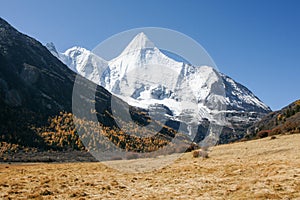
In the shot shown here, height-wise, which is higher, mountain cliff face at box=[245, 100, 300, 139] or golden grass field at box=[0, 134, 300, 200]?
mountain cliff face at box=[245, 100, 300, 139]

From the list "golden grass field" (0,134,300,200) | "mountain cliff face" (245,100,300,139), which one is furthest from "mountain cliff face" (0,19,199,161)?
"golden grass field" (0,134,300,200)

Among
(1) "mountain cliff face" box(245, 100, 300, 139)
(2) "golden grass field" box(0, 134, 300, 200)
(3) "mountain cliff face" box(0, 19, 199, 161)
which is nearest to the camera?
(2) "golden grass field" box(0, 134, 300, 200)

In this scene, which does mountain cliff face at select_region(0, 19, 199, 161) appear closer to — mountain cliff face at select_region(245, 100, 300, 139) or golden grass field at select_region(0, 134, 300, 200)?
mountain cliff face at select_region(245, 100, 300, 139)

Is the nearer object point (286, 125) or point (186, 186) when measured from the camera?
point (186, 186)

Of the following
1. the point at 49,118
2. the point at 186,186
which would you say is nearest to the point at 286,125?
the point at 186,186

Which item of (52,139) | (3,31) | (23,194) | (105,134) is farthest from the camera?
(3,31)

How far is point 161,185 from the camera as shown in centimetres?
2556

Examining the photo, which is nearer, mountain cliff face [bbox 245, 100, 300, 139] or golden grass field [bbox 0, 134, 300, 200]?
golden grass field [bbox 0, 134, 300, 200]

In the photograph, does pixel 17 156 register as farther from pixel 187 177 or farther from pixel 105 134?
pixel 187 177

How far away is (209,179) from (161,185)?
13.4ft

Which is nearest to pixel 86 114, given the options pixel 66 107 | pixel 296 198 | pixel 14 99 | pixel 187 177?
pixel 66 107

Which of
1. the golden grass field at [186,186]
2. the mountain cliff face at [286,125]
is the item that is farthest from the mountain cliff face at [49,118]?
the golden grass field at [186,186]

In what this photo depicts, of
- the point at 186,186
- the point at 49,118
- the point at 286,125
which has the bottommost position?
the point at 186,186

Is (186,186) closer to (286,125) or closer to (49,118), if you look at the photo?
(286,125)
